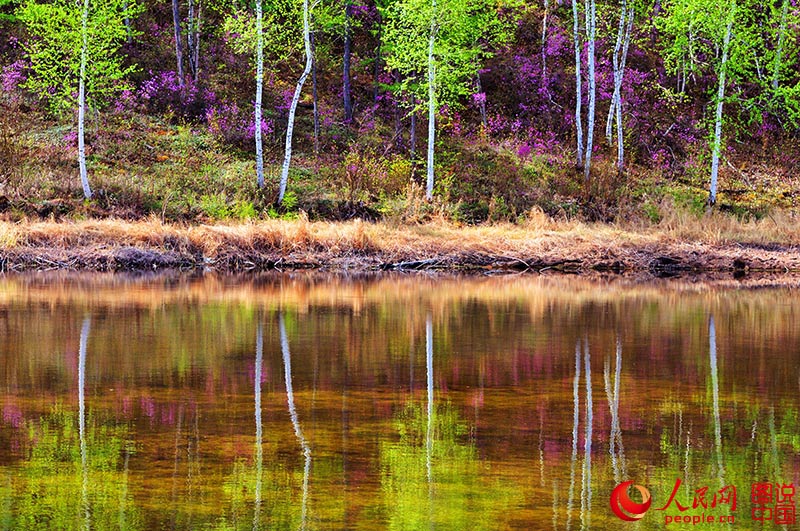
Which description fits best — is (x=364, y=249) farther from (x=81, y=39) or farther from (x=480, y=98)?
(x=480, y=98)

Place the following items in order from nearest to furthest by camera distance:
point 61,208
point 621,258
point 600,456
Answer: point 600,456
point 621,258
point 61,208

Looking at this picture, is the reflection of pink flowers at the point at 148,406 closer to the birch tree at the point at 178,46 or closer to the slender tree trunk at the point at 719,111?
the slender tree trunk at the point at 719,111

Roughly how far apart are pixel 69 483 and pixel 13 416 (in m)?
2.54

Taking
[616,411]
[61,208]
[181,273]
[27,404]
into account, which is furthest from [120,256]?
[616,411]

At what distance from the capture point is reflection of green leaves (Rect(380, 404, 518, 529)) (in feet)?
22.7

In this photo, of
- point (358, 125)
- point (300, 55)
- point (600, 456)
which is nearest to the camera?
point (600, 456)

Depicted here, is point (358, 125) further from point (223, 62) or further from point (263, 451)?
point (263, 451)

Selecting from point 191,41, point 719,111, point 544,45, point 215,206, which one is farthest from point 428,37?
point 191,41

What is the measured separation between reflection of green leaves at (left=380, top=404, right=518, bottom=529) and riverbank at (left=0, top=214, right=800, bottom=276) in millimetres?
21359

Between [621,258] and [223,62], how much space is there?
77.4 feet

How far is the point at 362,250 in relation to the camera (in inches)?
1231

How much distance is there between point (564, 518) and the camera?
6.88m

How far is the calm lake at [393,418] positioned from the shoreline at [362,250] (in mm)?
10508

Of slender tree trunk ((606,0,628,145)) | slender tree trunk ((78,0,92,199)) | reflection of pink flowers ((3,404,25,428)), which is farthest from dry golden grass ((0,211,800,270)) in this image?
reflection of pink flowers ((3,404,25,428))
